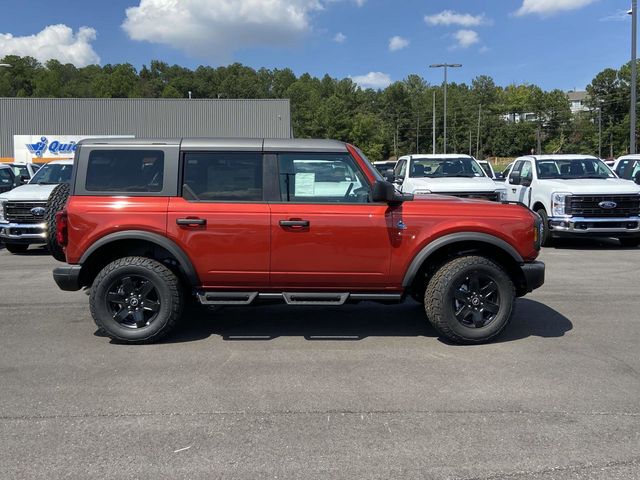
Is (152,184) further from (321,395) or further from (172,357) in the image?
(321,395)

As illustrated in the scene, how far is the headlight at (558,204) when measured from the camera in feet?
38.7

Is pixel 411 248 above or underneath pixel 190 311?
above

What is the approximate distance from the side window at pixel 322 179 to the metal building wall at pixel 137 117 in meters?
40.6

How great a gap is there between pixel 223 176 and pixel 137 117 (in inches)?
1695

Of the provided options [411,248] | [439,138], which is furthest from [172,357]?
[439,138]

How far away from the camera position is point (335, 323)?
21.4 ft

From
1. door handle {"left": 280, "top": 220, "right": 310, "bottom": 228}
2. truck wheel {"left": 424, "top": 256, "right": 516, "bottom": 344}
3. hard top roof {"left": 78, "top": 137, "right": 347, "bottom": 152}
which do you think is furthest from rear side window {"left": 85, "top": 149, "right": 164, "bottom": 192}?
truck wheel {"left": 424, "top": 256, "right": 516, "bottom": 344}

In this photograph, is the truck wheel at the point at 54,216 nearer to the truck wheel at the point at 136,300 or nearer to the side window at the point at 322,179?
the truck wheel at the point at 136,300

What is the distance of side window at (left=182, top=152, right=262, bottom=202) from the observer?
5.59 meters

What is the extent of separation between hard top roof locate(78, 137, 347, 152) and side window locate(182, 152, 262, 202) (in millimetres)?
66

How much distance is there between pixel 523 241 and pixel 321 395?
2.48m

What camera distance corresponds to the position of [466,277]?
5.55 metres

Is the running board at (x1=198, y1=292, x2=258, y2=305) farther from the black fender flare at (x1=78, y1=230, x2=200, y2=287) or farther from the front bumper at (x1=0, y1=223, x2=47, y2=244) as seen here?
the front bumper at (x1=0, y1=223, x2=47, y2=244)

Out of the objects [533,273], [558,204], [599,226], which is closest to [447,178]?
[558,204]
